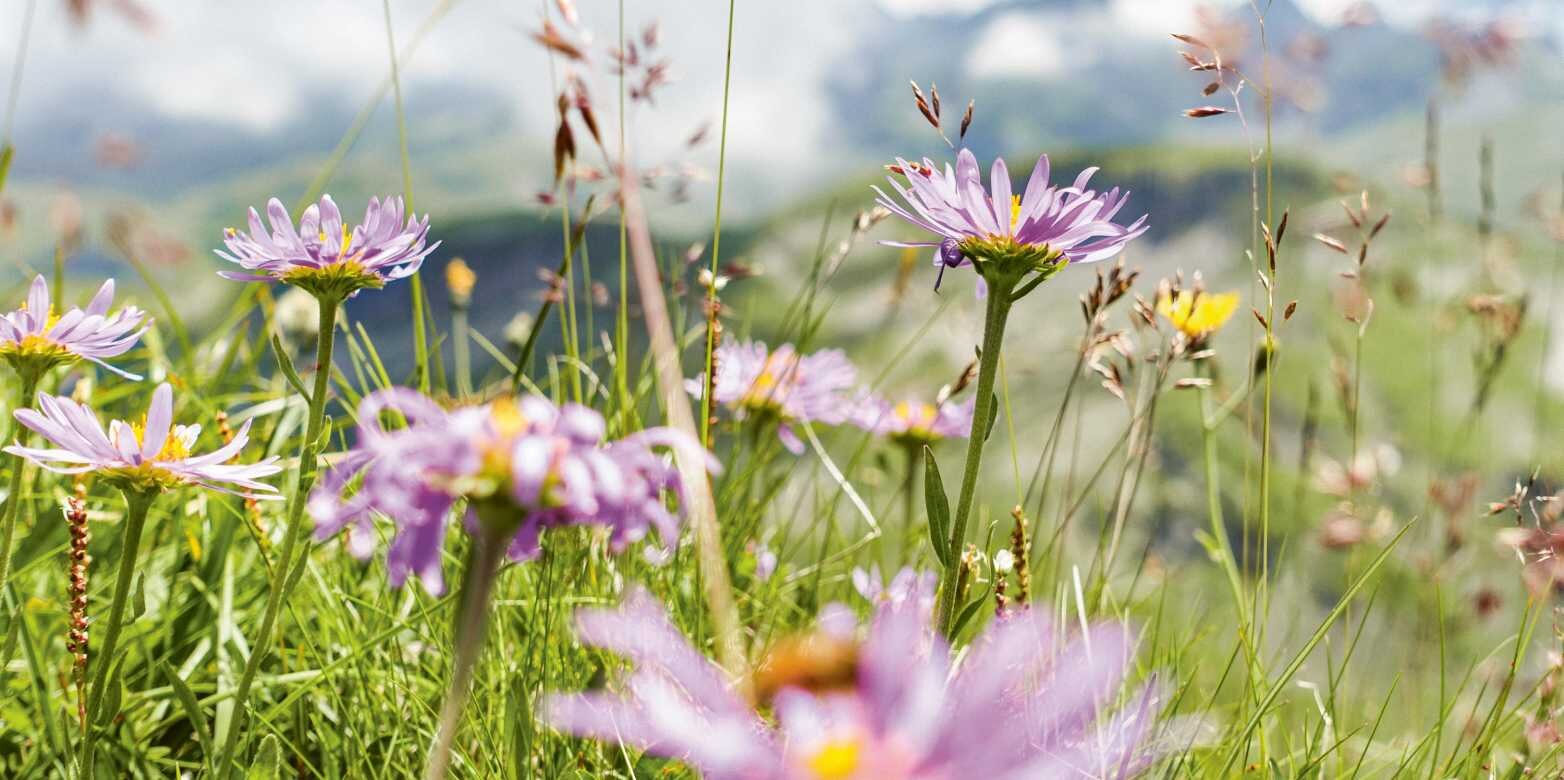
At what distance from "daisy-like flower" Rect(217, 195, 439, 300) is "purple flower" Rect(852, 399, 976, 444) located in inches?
38.5

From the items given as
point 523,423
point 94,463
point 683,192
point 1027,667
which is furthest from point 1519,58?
point 94,463

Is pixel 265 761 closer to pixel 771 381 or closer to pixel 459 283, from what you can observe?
pixel 771 381

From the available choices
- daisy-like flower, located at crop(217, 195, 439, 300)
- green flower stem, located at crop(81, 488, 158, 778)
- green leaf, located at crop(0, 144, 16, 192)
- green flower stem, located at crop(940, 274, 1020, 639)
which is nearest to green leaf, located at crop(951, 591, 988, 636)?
green flower stem, located at crop(940, 274, 1020, 639)

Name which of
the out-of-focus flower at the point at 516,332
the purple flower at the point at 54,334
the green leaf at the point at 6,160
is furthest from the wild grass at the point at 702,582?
the out-of-focus flower at the point at 516,332

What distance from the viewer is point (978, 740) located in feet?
1.34

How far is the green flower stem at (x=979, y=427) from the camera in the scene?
0.89m

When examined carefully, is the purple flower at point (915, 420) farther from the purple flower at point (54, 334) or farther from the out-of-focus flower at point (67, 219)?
the out-of-focus flower at point (67, 219)

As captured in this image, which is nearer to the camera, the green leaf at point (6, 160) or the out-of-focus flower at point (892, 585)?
the out-of-focus flower at point (892, 585)

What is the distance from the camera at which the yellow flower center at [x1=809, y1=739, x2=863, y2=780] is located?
409 millimetres

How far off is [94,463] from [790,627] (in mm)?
1012

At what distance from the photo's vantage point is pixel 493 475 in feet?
1.78

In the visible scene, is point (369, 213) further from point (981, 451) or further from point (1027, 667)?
point (1027, 667)

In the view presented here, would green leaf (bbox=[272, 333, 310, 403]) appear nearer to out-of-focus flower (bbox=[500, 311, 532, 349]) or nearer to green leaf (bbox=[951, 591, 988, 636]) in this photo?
green leaf (bbox=[951, 591, 988, 636])

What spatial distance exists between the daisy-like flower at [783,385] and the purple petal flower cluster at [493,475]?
106cm
